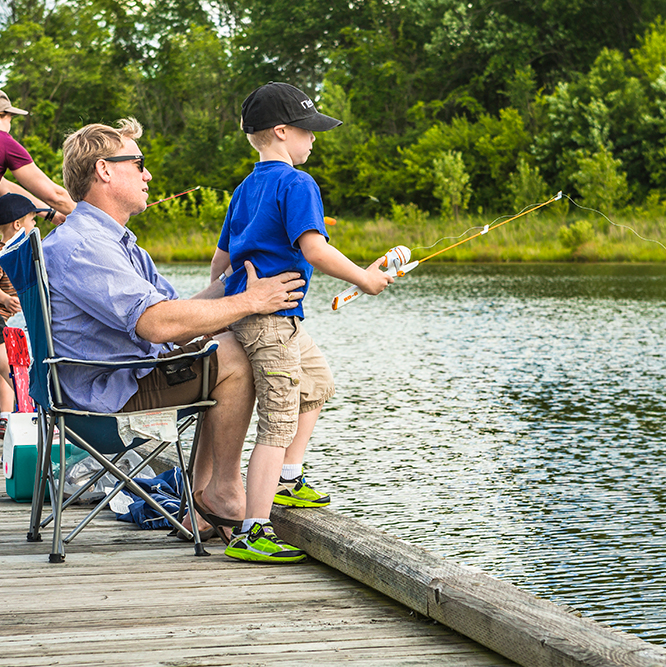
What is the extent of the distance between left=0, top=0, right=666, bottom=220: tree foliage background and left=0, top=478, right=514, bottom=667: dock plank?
28499mm

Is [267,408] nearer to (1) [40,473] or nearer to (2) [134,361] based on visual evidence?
(2) [134,361]

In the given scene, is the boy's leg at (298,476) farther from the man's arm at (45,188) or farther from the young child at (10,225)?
the young child at (10,225)

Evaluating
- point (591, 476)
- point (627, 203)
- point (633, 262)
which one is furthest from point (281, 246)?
point (627, 203)

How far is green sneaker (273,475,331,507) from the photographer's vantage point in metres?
3.44

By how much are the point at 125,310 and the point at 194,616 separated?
0.85m

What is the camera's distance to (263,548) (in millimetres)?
3051

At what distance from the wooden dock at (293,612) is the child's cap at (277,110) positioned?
116 centimetres

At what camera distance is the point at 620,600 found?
359 centimetres

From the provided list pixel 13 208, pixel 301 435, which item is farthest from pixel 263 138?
pixel 13 208

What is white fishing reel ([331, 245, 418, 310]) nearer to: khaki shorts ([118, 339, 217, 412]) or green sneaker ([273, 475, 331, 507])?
khaki shorts ([118, 339, 217, 412])

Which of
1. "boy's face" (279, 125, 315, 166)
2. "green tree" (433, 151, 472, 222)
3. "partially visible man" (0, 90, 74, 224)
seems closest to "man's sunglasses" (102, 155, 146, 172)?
"boy's face" (279, 125, 315, 166)

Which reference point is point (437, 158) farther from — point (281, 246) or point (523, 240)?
point (281, 246)

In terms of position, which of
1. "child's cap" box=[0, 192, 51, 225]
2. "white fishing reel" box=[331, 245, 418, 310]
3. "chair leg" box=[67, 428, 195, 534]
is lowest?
"chair leg" box=[67, 428, 195, 534]

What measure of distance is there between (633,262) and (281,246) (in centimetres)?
2302
